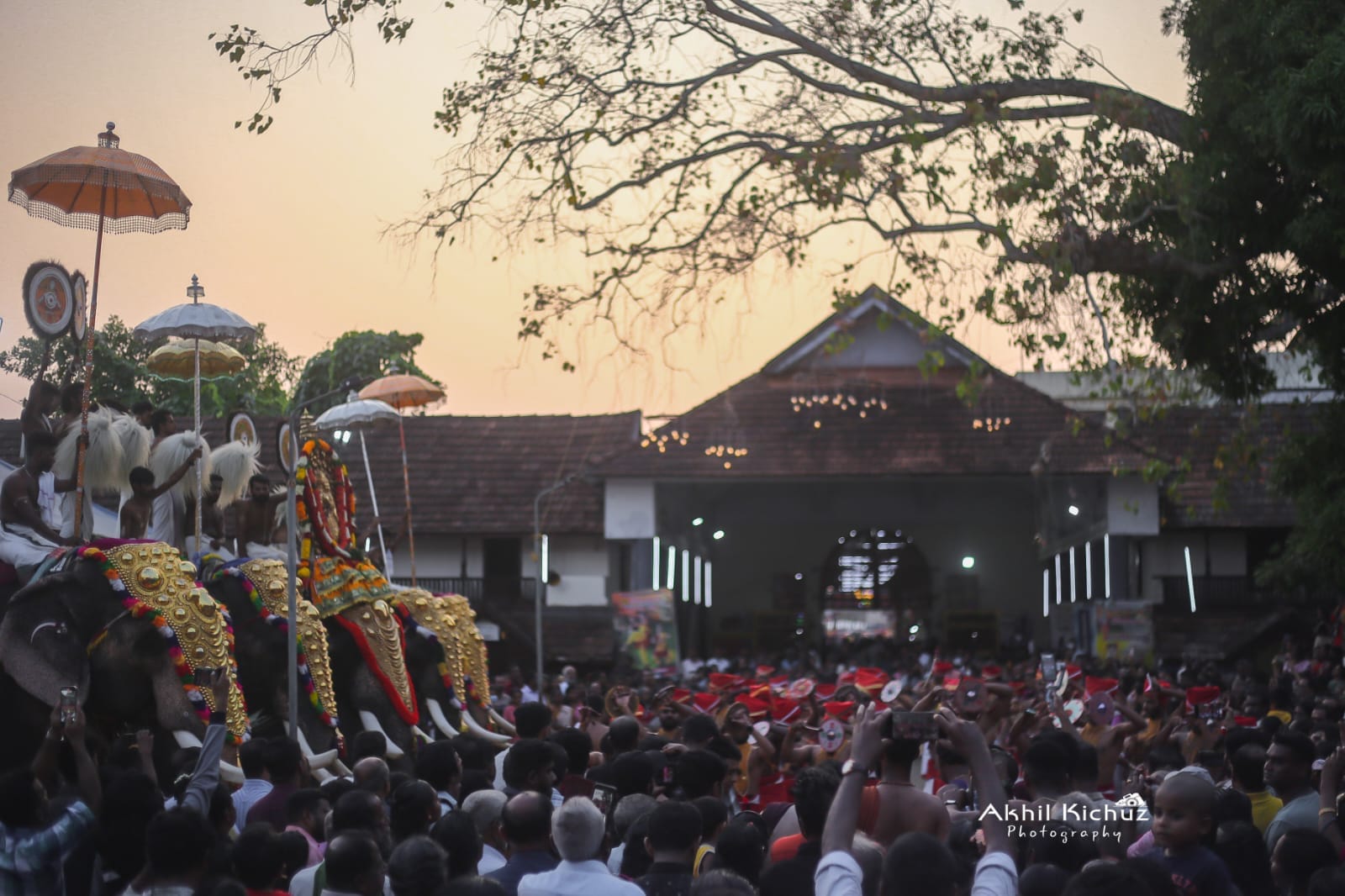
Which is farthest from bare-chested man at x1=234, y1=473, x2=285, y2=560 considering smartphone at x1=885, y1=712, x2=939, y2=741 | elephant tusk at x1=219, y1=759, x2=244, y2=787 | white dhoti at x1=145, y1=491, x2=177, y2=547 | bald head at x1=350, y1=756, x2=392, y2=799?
smartphone at x1=885, y1=712, x2=939, y2=741

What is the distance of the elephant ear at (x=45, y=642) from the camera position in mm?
8820

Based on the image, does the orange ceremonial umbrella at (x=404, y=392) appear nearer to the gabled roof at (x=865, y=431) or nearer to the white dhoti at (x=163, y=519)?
the white dhoti at (x=163, y=519)

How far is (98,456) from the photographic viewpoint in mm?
10344

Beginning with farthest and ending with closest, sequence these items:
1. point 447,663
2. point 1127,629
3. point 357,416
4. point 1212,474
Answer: point 1212,474
point 1127,629
point 357,416
point 447,663

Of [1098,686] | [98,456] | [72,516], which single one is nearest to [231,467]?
[98,456]

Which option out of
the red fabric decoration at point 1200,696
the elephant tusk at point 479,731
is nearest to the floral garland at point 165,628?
the elephant tusk at point 479,731

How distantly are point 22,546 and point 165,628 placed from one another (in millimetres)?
1194

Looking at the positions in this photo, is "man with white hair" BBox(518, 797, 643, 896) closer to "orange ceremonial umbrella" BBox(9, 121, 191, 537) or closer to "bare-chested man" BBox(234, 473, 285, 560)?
"orange ceremonial umbrella" BBox(9, 121, 191, 537)

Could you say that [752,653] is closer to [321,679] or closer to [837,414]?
[837,414]

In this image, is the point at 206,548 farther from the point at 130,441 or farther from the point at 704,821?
the point at 704,821

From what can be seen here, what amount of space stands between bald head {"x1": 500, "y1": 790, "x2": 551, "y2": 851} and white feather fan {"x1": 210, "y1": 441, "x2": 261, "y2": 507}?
7.65m

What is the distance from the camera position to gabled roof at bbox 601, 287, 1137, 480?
88.7 feet

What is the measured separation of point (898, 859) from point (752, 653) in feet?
96.1

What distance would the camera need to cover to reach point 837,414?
28172 mm
